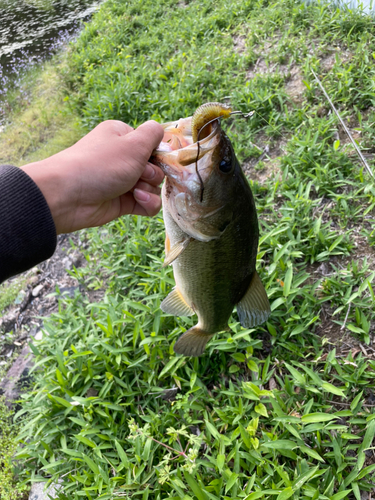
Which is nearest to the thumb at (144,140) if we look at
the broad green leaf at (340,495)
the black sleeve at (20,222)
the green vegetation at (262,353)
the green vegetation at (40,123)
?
the black sleeve at (20,222)

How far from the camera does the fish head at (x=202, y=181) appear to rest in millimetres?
1562

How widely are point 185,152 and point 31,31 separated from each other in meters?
12.9

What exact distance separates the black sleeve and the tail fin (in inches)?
38.8

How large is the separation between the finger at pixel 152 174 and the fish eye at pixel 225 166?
0.68 meters

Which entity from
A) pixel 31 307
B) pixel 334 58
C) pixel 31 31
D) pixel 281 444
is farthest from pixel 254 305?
pixel 31 31

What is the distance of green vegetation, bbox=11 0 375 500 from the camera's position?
7.18 ft

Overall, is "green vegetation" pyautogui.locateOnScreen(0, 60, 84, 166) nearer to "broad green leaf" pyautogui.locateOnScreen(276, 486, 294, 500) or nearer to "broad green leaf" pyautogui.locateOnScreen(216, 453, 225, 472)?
"broad green leaf" pyautogui.locateOnScreen(216, 453, 225, 472)

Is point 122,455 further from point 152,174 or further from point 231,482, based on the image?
point 152,174

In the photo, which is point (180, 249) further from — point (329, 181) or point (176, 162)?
point (329, 181)

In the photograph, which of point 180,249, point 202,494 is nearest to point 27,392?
point 202,494

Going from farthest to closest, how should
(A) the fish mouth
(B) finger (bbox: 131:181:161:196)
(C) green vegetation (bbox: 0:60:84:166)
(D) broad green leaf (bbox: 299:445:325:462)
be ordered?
(C) green vegetation (bbox: 0:60:84:166) < (B) finger (bbox: 131:181:161:196) < (D) broad green leaf (bbox: 299:445:325:462) < (A) the fish mouth

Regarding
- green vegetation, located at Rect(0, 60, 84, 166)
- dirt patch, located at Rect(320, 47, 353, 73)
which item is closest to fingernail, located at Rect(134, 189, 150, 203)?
dirt patch, located at Rect(320, 47, 353, 73)

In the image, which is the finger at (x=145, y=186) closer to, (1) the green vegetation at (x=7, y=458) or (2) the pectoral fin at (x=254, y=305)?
(2) the pectoral fin at (x=254, y=305)

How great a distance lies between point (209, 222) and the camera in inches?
66.4
